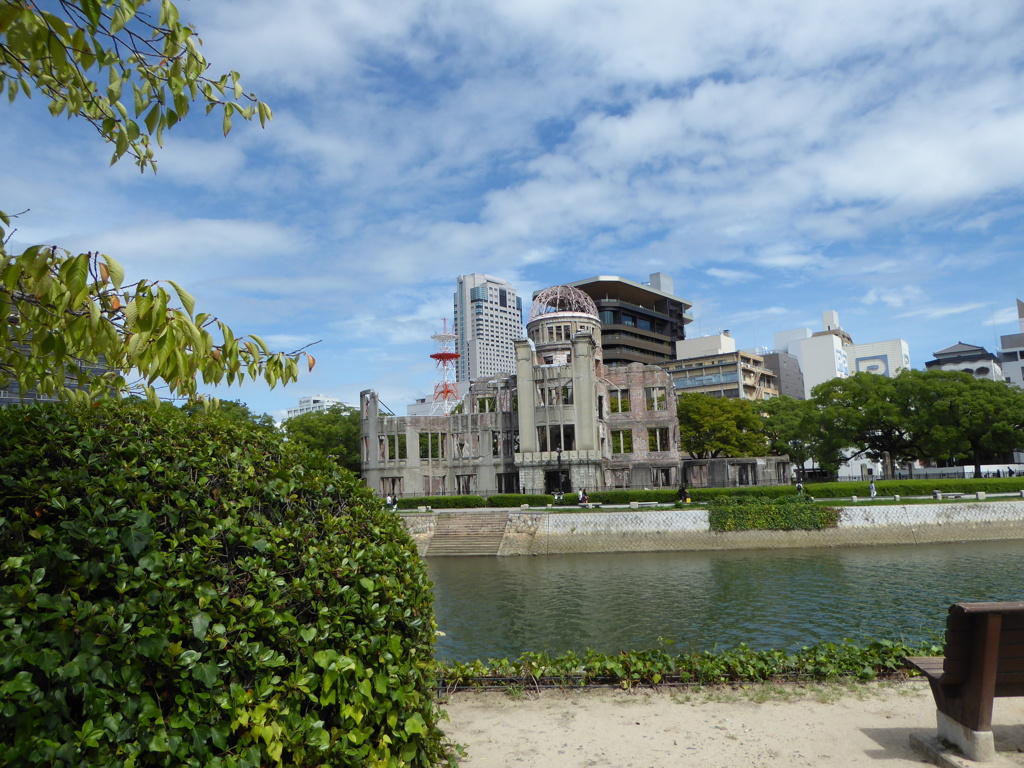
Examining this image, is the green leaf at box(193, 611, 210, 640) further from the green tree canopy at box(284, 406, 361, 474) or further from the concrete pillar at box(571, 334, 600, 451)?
the green tree canopy at box(284, 406, 361, 474)

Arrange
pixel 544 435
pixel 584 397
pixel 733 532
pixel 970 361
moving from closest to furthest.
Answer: pixel 733 532 < pixel 584 397 < pixel 544 435 < pixel 970 361

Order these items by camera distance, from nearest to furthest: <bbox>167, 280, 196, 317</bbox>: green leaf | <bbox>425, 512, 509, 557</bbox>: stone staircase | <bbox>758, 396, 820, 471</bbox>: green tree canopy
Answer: <bbox>167, 280, 196, 317</bbox>: green leaf < <bbox>425, 512, 509, 557</bbox>: stone staircase < <bbox>758, 396, 820, 471</bbox>: green tree canopy

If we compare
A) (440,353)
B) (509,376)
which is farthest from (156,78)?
(440,353)

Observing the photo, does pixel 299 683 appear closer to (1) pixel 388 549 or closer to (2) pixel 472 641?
(1) pixel 388 549

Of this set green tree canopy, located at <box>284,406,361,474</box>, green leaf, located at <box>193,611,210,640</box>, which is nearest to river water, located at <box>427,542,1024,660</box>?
green leaf, located at <box>193,611,210,640</box>

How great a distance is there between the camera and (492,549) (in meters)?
37.4

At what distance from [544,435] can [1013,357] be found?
102 meters

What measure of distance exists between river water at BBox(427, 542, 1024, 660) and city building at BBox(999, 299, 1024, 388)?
330 ft

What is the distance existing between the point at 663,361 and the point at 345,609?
10424cm

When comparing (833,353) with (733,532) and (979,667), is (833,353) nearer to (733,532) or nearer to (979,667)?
(733,532)

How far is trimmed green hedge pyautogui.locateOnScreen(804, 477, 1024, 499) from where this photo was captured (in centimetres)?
3906

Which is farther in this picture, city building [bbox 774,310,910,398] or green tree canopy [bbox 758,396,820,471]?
city building [bbox 774,310,910,398]

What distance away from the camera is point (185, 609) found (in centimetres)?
469

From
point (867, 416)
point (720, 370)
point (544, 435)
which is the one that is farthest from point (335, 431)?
point (720, 370)
